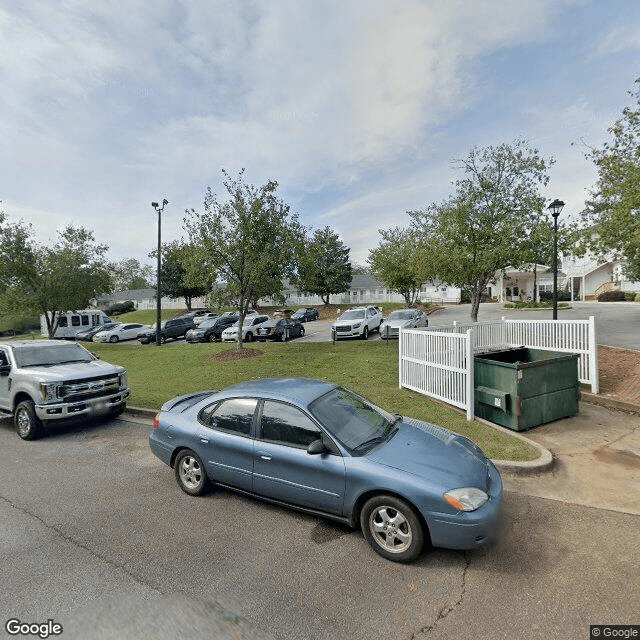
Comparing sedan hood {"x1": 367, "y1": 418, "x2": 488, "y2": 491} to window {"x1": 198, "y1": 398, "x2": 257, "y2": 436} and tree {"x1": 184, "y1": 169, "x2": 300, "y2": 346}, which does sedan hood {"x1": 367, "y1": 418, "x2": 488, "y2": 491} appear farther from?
tree {"x1": 184, "y1": 169, "x2": 300, "y2": 346}

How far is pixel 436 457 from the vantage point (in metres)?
3.65

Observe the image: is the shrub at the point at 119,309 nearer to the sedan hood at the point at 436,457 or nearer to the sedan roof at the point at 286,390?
the sedan roof at the point at 286,390

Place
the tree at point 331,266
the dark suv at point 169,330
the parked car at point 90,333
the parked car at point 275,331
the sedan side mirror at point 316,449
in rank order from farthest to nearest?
the tree at point 331,266
the parked car at point 90,333
the dark suv at point 169,330
the parked car at point 275,331
the sedan side mirror at point 316,449

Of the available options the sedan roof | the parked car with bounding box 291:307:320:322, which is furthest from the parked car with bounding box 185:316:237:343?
the sedan roof

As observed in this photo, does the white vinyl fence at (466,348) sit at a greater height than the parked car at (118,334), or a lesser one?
greater

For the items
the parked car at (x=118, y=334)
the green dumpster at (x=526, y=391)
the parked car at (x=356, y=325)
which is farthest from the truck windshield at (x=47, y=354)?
the parked car at (x=118, y=334)

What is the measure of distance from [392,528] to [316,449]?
0.94 meters

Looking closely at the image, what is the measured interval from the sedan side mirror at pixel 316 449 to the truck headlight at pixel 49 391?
5.66 metres

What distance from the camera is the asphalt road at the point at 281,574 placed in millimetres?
2676

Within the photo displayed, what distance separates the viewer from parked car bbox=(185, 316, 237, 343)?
23609 millimetres

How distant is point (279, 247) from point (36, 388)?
963 cm

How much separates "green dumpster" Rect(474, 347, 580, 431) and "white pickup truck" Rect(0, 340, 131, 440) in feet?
23.0

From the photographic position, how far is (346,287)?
52.0 meters

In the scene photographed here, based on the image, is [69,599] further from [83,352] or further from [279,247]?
[279,247]
